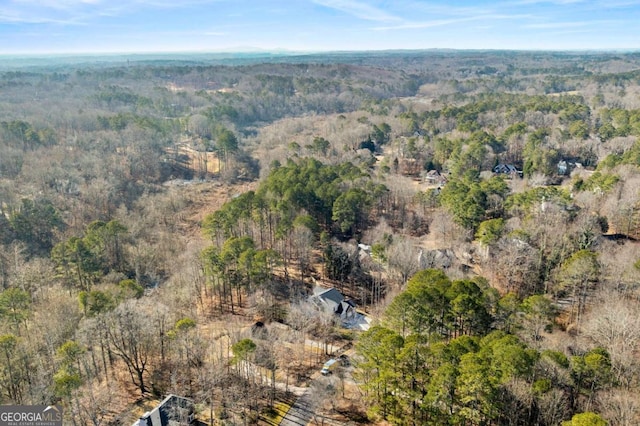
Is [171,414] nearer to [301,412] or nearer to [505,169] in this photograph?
[301,412]

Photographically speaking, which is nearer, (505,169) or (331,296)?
(331,296)

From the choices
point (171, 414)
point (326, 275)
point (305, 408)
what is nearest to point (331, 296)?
A: point (326, 275)

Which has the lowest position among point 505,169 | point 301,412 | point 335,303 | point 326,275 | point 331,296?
point 301,412

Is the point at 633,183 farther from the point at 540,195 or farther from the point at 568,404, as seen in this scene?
the point at 568,404

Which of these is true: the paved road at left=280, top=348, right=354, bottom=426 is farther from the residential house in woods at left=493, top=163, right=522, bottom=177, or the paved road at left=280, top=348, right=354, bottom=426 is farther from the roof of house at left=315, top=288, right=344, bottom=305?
the residential house in woods at left=493, top=163, right=522, bottom=177

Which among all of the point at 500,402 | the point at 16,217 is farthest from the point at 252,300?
the point at 16,217

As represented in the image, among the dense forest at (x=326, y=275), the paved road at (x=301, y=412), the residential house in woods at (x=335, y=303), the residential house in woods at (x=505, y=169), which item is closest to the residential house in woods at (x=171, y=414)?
the dense forest at (x=326, y=275)

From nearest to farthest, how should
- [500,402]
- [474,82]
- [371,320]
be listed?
[500,402] < [371,320] < [474,82]

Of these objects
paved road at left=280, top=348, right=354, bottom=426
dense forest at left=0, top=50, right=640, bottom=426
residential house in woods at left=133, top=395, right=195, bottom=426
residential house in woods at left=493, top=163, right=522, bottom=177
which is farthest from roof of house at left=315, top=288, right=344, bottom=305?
residential house in woods at left=493, top=163, right=522, bottom=177
